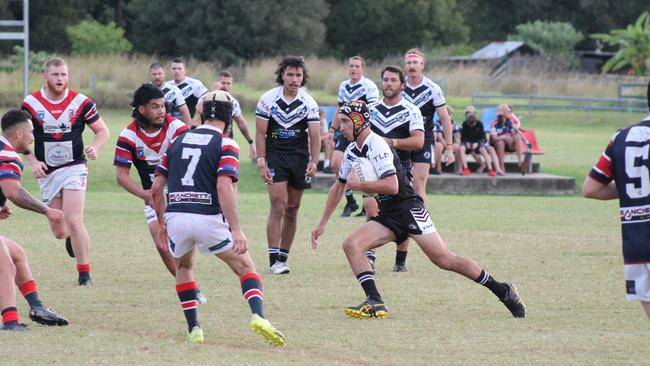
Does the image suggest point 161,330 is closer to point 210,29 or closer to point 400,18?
point 210,29

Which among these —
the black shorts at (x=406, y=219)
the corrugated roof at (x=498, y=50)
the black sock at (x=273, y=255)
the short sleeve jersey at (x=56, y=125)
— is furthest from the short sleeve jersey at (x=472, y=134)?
the corrugated roof at (x=498, y=50)

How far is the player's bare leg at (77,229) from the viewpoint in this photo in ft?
36.7

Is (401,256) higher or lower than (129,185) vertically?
lower

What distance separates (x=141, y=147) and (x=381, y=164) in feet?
7.23

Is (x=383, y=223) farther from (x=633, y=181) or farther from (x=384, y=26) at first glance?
(x=384, y=26)

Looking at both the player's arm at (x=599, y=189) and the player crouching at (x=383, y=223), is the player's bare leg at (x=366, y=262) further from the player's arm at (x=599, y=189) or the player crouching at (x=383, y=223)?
the player's arm at (x=599, y=189)

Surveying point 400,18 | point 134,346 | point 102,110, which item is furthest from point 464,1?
point 134,346

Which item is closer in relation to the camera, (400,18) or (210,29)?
(210,29)

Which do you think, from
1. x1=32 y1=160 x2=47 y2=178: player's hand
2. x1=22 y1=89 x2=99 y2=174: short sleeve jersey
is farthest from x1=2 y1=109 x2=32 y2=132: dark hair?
x1=22 y1=89 x2=99 y2=174: short sleeve jersey

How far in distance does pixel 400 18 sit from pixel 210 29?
13206 mm

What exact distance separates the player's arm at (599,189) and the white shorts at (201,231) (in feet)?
8.50


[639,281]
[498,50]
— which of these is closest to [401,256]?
[639,281]

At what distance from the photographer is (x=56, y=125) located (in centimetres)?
1126

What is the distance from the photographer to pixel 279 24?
64.1m
